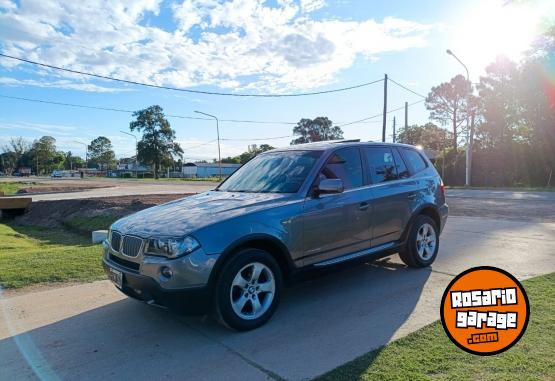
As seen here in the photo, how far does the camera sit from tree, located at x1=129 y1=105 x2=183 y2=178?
89.3m

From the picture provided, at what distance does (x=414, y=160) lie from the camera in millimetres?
6238

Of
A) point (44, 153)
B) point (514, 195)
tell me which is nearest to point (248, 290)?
point (514, 195)

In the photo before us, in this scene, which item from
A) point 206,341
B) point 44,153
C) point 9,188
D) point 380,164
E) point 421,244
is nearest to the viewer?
point 206,341

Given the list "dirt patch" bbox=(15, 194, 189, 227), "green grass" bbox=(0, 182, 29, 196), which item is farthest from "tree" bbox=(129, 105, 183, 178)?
"dirt patch" bbox=(15, 194, 189, 227)

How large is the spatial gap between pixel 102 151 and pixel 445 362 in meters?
158

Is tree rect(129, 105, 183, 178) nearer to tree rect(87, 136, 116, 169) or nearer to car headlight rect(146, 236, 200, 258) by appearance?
tree rect(87, 136, 116, 169)

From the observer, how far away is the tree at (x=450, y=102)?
5559 centimetres

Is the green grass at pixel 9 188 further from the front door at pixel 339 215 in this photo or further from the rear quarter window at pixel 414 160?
the front door at pixel 339 215

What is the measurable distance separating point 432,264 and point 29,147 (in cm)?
14657

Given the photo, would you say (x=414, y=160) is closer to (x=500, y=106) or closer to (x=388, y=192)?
(x=388, y=192)

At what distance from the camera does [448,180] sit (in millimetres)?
44531

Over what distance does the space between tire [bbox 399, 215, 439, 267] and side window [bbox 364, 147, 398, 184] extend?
78 cm

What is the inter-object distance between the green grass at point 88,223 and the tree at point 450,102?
162 feet

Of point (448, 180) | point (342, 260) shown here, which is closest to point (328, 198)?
point (342, 260)
